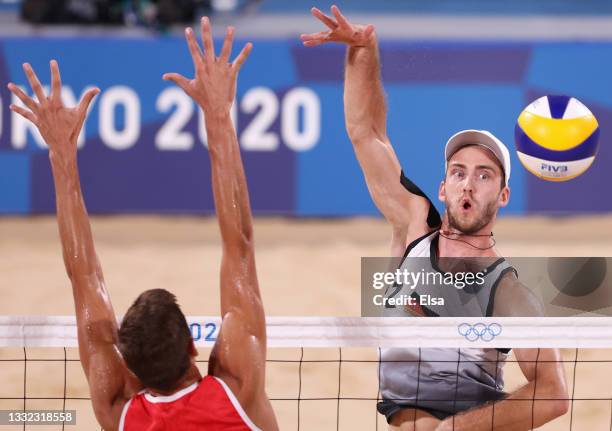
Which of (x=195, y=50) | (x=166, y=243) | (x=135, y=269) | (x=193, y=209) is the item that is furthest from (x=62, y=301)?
(x=195, y=50)

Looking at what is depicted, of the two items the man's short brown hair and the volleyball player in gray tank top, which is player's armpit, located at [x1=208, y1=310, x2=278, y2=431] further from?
the volleyball player in gray tank top

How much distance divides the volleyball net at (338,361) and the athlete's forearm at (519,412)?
0.03 m

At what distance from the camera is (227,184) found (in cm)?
316

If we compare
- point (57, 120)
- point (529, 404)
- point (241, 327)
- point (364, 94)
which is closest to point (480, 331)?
point (529, 404)

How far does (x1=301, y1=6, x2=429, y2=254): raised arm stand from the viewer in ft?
13.7

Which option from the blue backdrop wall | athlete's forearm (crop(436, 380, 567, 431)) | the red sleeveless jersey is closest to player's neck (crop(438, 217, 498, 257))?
athlete's forearm (crop(436, 380, 567, 431))

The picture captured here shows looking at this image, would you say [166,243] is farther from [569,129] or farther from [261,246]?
[569,129]

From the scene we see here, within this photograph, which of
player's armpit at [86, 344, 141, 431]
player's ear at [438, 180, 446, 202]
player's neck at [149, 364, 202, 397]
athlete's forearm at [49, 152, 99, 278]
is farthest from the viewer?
player's ear at [438, 180, 446, 202]

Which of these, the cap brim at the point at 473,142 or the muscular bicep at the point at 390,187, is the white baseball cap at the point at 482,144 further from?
the muscular bicep at the point at 390,187

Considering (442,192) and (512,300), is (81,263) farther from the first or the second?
(512,300)

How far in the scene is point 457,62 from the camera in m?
10.5

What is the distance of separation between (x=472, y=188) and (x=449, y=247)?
29 cm

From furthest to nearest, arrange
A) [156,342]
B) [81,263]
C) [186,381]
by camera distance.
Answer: [81,263]
[186,381]
[156,342]

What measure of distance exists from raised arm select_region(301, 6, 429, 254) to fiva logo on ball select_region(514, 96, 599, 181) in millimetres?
524
